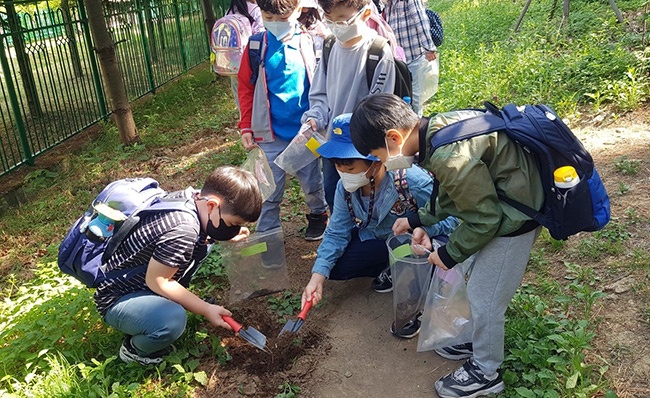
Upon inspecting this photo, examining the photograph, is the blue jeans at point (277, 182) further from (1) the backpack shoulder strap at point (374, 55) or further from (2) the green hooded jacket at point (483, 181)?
(2) the green hooded jacket at point (483, 181)

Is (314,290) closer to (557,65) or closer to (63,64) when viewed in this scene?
(557,65)

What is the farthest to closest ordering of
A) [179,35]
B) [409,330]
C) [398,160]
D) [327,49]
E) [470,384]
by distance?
[179,35], [327,49], [409,330], [470,384], [398,160]

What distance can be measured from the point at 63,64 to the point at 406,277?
16.5 feet

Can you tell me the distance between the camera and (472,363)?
2.23 meters

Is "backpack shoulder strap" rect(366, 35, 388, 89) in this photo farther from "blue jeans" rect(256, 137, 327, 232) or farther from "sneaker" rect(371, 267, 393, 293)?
"sneaker" rect(371, 267, 393, 293)

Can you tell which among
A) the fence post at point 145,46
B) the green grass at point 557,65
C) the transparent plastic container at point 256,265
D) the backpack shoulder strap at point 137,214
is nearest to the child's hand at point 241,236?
the transparent plastic container at point 256,265

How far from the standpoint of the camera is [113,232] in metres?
2.37

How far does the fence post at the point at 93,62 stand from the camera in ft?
19.4

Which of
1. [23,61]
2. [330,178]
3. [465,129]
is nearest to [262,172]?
[330,178]

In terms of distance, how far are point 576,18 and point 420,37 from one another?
11.9 feet

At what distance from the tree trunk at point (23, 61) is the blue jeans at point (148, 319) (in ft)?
12.7

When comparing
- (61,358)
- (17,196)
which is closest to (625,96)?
(61,358)

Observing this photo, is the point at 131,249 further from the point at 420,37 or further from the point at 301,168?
the point at 420,37

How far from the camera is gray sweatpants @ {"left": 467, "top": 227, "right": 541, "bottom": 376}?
6.53 feet
